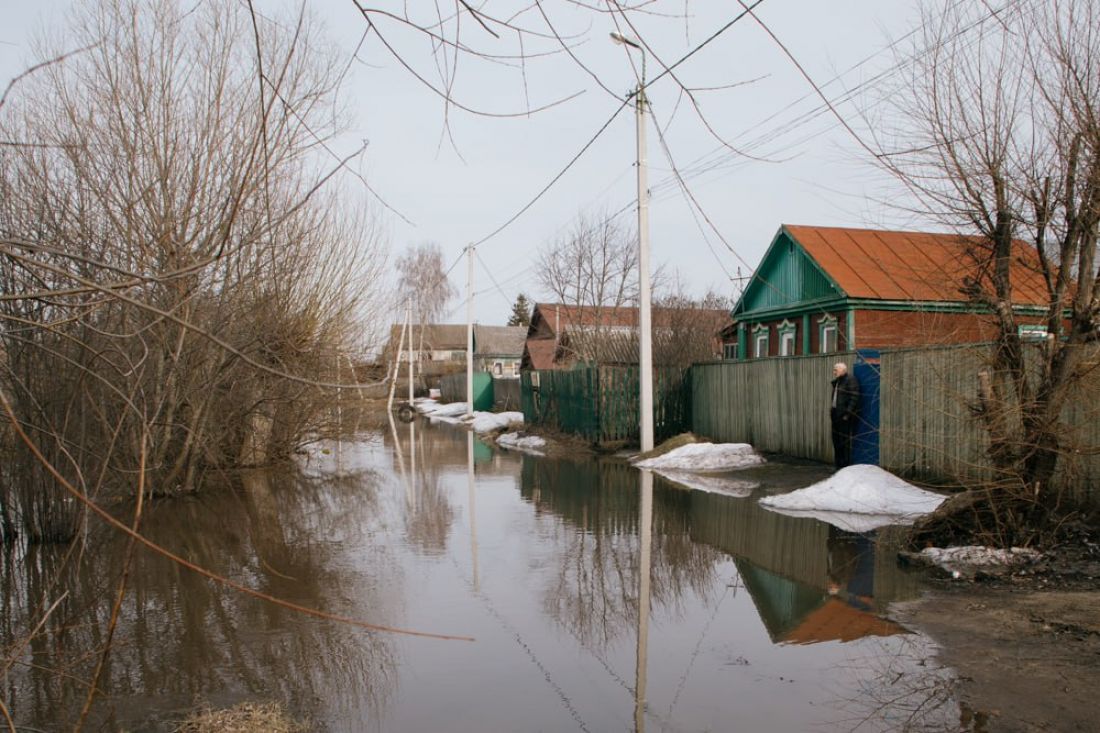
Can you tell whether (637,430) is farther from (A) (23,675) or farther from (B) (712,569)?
(A) (23,675)

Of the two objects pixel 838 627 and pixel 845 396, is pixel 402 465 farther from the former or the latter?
pixel 838 627

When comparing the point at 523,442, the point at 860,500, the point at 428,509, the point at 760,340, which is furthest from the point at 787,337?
the point at 428,509

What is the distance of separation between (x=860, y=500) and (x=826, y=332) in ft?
40.9

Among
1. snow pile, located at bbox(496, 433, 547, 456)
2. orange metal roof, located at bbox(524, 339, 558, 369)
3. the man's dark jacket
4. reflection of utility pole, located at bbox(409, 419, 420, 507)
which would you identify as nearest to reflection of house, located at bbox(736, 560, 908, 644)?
the man's dark jacket

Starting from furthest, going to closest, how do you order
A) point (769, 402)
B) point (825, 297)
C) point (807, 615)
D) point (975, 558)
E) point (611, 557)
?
point (825, 297), point (769, 402), point (611, 557), point (975, 558), point (807, 615)

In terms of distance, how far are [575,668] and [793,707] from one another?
131cm

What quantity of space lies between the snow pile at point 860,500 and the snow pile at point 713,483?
119 centimetres

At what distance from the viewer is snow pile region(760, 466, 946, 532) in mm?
10078

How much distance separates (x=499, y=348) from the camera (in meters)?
76.3

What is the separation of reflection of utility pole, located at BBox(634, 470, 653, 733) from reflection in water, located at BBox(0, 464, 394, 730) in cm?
138

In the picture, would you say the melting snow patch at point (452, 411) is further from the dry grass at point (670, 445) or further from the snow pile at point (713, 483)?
the snow pile at point (713, 483)

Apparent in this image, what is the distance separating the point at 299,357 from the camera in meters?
16.5

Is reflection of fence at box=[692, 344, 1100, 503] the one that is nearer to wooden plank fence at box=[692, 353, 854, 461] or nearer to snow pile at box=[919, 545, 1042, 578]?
wooden plank fence at box=[692, 353, 854, 461]

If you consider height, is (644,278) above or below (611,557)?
above
